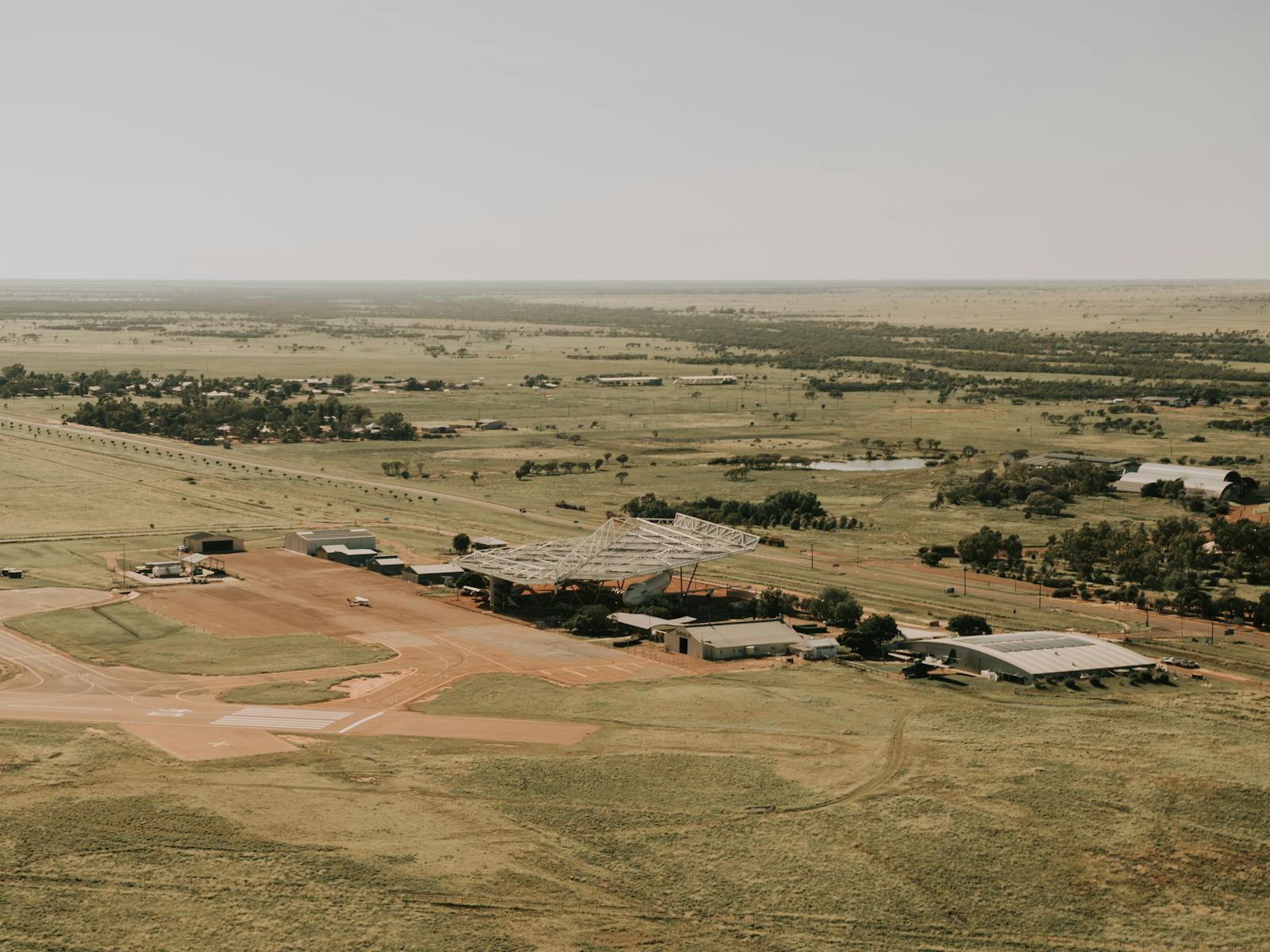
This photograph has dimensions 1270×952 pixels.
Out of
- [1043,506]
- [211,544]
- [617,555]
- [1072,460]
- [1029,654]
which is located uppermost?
[617,555]

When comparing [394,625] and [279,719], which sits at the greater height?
[279,719]

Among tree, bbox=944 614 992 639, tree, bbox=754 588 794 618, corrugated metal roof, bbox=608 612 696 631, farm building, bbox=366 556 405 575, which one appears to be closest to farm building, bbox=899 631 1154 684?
tree, bbox=944 614 992 639

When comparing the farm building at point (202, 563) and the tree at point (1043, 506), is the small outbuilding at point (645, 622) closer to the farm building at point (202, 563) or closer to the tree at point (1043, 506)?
the farm building at point (202, 563)

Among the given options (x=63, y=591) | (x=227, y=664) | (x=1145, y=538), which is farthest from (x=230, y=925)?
(x=1145, y=538)

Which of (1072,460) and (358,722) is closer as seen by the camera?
(358,722)

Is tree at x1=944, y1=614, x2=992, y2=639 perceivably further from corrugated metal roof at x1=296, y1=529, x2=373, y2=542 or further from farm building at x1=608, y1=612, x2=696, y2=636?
corrugated metal roof at x1=296, y1=529, x2=373, y2=542

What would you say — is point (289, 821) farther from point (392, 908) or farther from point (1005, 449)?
point (1005, 449)

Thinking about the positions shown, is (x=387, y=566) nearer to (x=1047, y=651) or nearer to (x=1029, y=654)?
(x=1029, y=654)

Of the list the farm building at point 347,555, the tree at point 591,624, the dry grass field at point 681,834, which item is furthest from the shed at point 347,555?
the dry grass field at point 681,834

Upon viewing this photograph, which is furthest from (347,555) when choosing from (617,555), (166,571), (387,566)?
(617,555)
